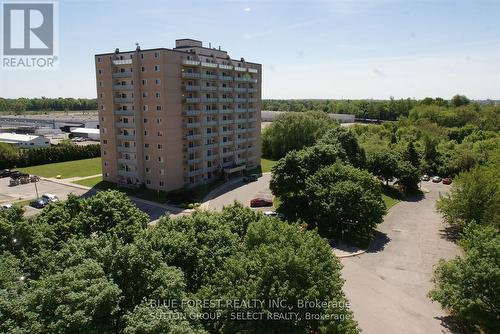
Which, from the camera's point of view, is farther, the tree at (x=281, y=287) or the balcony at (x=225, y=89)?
the balcony at (x=225, y=89)

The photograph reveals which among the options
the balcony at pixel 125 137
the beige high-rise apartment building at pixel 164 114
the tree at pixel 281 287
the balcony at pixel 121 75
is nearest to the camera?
the tree at pixel 281 287

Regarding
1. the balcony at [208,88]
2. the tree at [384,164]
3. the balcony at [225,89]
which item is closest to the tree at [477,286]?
the tree at [384,164]

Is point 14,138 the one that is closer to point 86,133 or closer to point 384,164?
point 86,133

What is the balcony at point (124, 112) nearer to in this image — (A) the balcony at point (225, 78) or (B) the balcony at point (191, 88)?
(B) the balcony at point (191, 88)

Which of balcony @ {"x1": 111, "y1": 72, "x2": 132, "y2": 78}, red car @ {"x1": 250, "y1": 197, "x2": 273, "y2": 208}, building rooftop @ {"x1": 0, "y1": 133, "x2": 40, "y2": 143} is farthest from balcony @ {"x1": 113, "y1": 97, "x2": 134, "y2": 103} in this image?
building rooftop @ {"x1": 0, "y1": 133, "x2": 40, "y2": 143}

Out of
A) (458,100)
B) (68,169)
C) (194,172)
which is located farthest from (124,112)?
(458,100)

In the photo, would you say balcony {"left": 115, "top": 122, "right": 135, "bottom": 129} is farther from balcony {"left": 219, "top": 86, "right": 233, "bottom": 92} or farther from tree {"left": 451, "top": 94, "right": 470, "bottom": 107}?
tree {"left": 451, "top": 94, "right": 470, "bottom": 107}

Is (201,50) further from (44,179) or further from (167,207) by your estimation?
(44,179)
